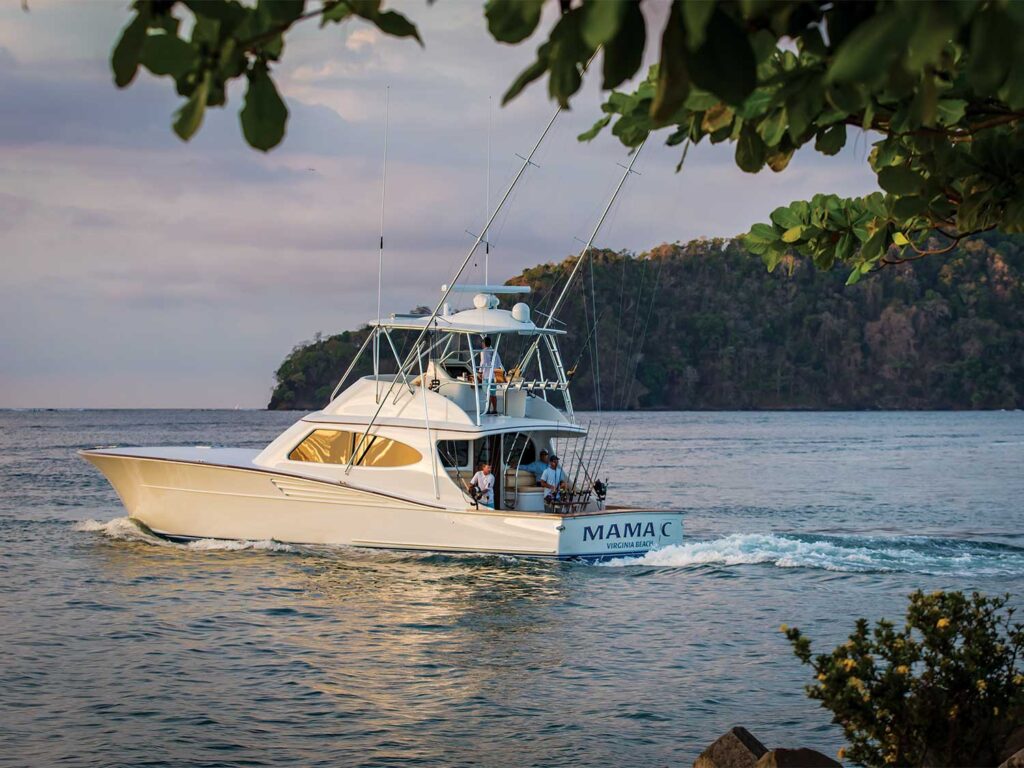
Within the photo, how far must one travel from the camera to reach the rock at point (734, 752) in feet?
25.7

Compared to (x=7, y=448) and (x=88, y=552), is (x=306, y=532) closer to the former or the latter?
(x=88, y=552)

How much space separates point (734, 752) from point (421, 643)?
7.85 metres

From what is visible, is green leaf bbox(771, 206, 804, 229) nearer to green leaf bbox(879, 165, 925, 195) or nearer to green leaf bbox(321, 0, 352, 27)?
green leaf bbox(879, 165, 925, 195)

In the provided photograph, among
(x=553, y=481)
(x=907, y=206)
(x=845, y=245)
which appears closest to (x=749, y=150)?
(x=907, y=206)

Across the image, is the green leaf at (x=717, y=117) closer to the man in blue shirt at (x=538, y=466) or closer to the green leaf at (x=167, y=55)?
the green leaf at (x=167, y=55)

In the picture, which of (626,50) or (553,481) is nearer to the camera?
(626,50)

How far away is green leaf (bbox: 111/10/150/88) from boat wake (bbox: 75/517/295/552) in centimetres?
1947

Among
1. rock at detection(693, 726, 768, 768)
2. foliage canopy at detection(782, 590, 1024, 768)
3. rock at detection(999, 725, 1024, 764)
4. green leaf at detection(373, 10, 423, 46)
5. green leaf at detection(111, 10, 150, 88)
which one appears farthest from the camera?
rock at detection(693, 726, 768, 768)

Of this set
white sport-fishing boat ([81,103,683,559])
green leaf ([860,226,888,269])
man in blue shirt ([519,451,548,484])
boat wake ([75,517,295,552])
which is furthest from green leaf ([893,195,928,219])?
boat wake ([75,517,295,552])

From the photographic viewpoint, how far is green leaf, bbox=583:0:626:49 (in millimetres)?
2316

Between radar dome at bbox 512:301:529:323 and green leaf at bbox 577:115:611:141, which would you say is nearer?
green leaf at bbox 577:115:611:141

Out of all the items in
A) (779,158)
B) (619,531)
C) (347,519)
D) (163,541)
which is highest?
(779,158)

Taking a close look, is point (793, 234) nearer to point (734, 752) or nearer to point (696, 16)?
point (734, 752)

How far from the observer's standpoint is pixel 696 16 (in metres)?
2.38
